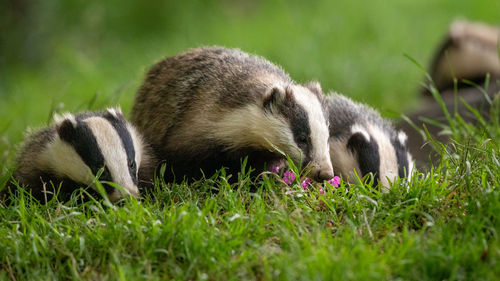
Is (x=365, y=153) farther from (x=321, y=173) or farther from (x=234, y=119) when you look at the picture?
(x=234, y=119)

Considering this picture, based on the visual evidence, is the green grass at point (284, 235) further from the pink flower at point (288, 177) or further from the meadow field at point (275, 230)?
the pink flower at point (288, 177)

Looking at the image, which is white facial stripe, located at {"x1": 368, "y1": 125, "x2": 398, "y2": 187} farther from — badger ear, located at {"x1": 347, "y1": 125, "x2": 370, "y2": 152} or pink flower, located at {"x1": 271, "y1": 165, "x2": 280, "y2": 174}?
pink flower, located at {"x1": 271, "y1": 165, "x2": 280, "y2": 174}

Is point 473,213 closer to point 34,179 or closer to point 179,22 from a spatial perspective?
point 34,179

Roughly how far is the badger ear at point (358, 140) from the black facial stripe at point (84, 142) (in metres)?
1.57

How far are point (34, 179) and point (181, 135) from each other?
0.90 m

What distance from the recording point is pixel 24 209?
3201 millimetres

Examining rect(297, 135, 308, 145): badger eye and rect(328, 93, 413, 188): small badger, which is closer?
rect(297, 135, 308, 145): badger eye

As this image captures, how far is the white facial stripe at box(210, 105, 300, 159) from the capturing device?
3771mm

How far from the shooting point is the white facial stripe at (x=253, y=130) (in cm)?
377

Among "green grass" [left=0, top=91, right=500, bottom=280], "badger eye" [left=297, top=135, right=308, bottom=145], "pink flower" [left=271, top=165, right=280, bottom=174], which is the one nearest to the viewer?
"green grass" [left=0, top=91, right=500, bottom=280]

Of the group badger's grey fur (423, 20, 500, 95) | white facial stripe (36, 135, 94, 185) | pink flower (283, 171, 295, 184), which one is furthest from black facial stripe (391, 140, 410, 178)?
badger's grey fur (423, 20, 500, 95)

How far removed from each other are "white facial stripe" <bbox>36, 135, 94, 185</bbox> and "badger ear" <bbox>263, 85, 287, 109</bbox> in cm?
108

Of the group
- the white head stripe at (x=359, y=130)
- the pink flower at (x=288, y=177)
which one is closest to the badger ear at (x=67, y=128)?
the pink flower at (x=288, y=177)

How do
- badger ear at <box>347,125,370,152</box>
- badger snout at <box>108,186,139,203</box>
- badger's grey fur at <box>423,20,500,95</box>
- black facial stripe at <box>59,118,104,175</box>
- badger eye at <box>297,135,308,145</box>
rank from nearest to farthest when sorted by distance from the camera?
→ badger snout at <box>108,186,139,203</box> → black facial stripe at <box>59,118,104,175</box> → badger eye at <box>297,135,308,145</box> → badger ear at <box>347,125,370,152</box> → badger's grey fur at <box>423,20,500,95</box>
